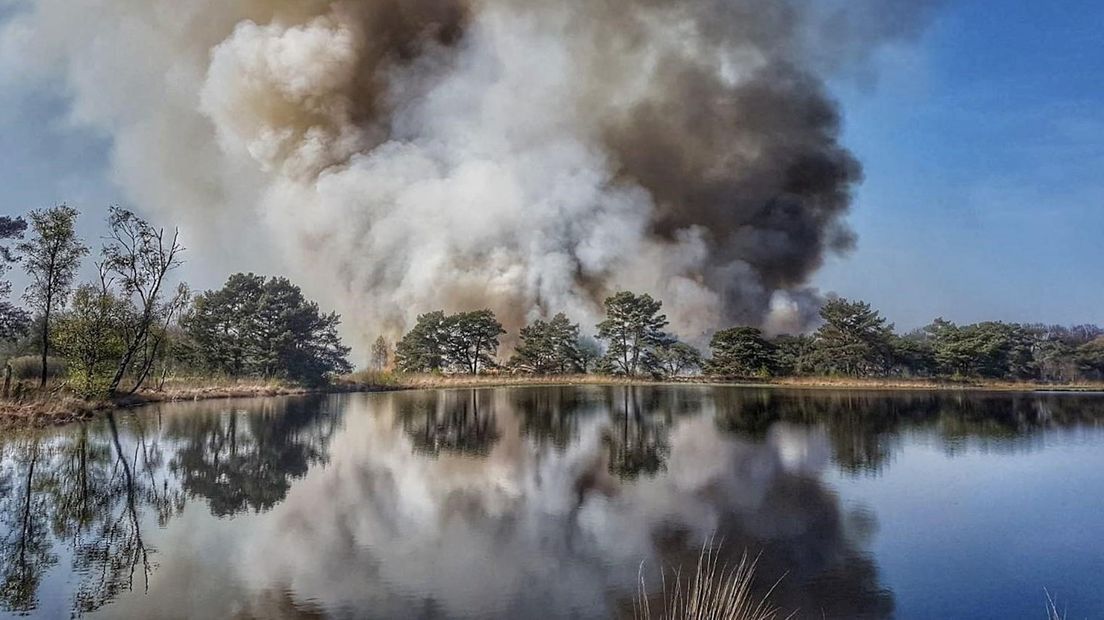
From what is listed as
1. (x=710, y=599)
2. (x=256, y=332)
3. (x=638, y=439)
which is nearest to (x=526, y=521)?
(x=710, y=599)

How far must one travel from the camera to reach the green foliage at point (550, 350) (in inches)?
1777

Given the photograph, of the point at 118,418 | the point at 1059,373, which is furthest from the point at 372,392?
the point at 1059,373

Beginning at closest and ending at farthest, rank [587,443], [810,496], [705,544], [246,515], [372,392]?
[705,544] < [246,515] < [810,496] < [587,443] < [372,392]

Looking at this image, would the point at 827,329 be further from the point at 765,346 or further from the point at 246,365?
the point at 246,365

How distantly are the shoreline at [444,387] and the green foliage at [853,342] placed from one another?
1081mm

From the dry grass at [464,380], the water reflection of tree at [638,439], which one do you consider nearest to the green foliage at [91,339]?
the water reflection of tree at [638,439]

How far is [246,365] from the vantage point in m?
31.6

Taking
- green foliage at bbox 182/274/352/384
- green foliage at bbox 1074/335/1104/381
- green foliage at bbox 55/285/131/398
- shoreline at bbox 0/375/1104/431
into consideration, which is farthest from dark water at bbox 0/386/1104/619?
green foliage at bbox 1074/335/1104/381

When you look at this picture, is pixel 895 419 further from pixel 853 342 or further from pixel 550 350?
pixel 550 350

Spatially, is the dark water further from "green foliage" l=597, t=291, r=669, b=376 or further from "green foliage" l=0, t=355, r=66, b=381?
"green foliage" l=597, t=291, r=669, b=376

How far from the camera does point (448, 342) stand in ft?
144

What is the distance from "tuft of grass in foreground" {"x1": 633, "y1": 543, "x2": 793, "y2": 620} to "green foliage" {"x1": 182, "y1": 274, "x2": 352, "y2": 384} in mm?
29960

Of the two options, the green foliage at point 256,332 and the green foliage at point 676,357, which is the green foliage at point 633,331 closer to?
the green foliage at point 676,357

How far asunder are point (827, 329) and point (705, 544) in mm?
36142
